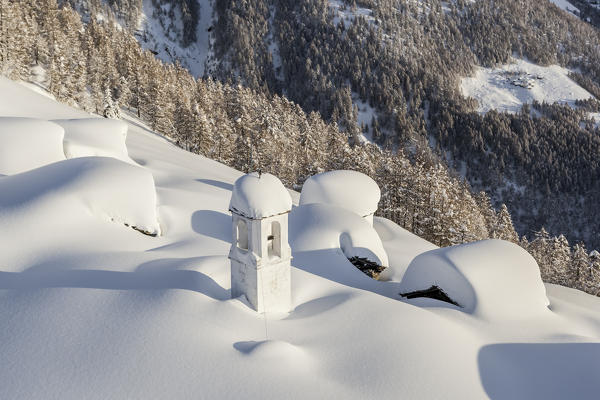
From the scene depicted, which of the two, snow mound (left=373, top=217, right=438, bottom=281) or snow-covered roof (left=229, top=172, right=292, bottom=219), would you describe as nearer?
snow-covered roof (left=229, top=172, right=292, bottom=219)

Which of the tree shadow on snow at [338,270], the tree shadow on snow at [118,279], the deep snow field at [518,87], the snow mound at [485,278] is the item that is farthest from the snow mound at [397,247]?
the deep snow field at [518,87]

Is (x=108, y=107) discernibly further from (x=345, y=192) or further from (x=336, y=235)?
(x=336, y=235)

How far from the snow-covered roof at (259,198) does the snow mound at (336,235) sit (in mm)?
8190

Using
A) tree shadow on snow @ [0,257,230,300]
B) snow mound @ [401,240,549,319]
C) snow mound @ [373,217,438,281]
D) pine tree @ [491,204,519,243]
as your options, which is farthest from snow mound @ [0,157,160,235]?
pine tree @ [491,204,519,243]

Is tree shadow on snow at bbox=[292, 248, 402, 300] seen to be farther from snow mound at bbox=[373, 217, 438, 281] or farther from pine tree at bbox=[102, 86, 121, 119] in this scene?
pine tree at bbox=[102, 86, 121, 119]

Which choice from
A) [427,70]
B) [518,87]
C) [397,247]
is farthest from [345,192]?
[518,87]

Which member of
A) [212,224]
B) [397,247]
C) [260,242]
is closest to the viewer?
[260,242]

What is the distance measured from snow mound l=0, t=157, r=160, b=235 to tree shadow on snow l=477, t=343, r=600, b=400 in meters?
12.3

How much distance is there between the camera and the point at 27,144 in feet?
74.5

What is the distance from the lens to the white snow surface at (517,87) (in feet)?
477

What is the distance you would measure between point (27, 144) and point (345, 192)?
1578cm

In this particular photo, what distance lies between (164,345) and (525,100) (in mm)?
154390

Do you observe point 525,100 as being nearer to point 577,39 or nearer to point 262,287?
point 577,39

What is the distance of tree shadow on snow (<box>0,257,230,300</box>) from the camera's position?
42.1ft
